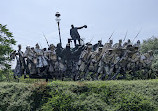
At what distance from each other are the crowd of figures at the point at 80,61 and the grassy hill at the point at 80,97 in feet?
14.0

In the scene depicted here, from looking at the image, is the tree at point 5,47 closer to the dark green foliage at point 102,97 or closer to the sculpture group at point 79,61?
the sculpture group at point 79,61

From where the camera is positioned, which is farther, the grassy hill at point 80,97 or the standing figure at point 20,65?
the standing figure at point 20,65

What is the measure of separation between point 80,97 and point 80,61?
5794 millimetres

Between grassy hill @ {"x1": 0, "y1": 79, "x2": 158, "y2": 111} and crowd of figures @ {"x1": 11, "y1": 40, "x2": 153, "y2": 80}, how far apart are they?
4.26m

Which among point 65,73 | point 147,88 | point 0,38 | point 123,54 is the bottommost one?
point 147,88

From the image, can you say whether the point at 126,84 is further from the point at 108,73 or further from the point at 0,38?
the point at 0,38

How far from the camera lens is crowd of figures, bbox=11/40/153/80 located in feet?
37.7

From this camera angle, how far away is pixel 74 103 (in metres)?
5.89

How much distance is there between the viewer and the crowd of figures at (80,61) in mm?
11492

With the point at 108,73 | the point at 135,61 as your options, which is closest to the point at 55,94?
the point at 108,73

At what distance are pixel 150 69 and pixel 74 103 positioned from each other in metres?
9.48

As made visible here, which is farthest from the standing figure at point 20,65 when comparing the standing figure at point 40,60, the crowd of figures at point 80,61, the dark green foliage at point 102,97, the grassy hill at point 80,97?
the dark green foliage at point 102,97

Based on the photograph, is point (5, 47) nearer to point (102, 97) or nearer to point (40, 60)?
point (40, 60)

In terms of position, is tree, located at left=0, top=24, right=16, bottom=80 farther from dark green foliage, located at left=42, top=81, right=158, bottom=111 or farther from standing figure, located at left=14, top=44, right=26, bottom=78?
dark green foliage, located at left=42, top=81, right=158, bottom=111
